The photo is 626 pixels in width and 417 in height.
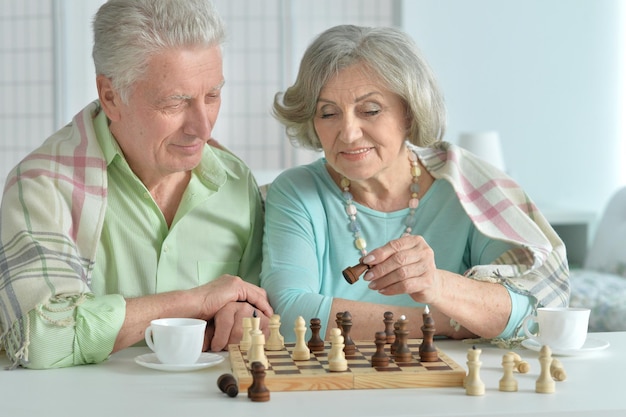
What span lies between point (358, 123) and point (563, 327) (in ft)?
2.25

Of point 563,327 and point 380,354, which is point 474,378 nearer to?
point 380,354

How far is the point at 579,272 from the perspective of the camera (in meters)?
5.24

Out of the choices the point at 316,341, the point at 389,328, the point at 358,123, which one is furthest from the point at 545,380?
the point at 358,123

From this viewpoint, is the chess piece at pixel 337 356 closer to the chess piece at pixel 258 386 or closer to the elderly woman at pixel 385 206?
the chess piece at pixel 258 386

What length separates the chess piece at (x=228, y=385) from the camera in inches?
61.4

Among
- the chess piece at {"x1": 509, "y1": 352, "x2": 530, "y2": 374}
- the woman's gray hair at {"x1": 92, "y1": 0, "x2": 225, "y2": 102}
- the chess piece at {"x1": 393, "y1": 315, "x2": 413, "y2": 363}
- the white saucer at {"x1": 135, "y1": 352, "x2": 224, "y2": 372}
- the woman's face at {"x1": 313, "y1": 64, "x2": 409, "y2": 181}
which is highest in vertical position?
the woman's gray hair at {"x1": 92, "y1": 0, "x2": 225, "y2": 102}

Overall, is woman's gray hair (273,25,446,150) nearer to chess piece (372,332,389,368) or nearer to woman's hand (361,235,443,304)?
woman's hand (361,235,443,304)

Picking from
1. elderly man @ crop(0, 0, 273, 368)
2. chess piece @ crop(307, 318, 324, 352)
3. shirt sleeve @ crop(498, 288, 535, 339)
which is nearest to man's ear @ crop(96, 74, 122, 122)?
elderly man @ crop(0, 0, 273, 368)

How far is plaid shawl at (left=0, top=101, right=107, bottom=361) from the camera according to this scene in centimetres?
187

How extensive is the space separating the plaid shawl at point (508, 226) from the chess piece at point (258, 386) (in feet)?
2.37

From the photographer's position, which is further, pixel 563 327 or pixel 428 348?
pixel 563 327

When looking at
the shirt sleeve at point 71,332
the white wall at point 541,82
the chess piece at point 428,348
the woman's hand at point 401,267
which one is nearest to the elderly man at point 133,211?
the shirt sleeve at point 71,332

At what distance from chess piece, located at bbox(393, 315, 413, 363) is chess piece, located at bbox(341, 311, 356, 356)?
0.28ft

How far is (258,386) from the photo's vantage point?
154 cm
